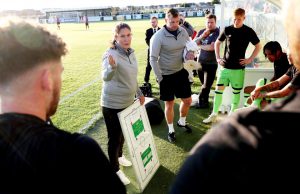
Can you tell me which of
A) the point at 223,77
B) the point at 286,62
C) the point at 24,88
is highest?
the point at 24,88

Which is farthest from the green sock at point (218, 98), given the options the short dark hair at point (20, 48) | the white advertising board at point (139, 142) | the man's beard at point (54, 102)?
the short dark hair at point (20, 48)

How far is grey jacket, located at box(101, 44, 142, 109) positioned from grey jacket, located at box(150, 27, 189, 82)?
1.03m

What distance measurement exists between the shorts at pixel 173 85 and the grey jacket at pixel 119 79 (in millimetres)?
1242

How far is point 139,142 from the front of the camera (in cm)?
410

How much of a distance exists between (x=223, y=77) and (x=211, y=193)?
517 cm

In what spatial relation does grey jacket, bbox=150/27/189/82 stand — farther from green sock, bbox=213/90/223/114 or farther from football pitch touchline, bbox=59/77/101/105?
football pitch touchline, bbox=59/77/101/105

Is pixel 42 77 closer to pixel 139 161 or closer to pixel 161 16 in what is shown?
pixel 139 161

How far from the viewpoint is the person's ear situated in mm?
1276

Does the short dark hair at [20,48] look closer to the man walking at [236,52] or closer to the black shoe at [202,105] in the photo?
the man walking at [236,52]

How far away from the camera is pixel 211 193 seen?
36.0 inches

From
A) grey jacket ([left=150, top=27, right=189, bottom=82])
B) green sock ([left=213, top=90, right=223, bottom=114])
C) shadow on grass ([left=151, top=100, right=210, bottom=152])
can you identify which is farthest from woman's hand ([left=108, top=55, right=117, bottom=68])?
green sock ([left=213, top=90, right=223, bottom=114])

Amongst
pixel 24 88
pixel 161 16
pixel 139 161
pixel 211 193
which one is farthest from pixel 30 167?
pixel 161 16

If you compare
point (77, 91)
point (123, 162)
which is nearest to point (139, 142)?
point (123, 162)

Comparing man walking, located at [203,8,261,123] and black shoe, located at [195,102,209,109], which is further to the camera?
black shoe, located at [195,102,209,109]
